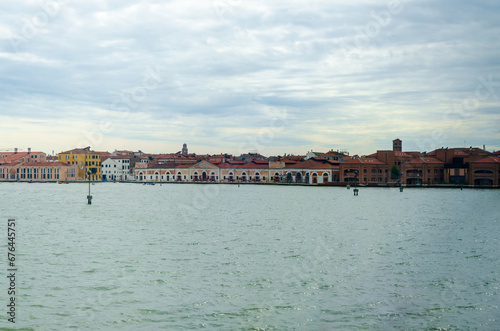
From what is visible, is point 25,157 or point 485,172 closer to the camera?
point 485,172

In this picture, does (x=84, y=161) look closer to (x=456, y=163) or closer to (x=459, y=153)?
(x=456, y=163)

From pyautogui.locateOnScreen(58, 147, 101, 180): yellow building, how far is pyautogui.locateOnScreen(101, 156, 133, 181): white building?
2316 millimetres

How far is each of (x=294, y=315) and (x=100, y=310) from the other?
4.89 metres

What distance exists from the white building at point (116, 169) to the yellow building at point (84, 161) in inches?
91.2

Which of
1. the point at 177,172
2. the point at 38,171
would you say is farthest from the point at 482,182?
the point at 38,171

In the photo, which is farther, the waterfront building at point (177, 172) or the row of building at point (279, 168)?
the waterfront building at point (177, 172)

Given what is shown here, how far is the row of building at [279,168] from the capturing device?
379 ft

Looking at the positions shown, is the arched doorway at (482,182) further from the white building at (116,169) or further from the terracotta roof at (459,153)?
the white building at (116,169)

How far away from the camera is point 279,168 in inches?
5404

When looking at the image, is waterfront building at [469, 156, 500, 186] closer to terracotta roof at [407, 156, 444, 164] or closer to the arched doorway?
the arched doorway

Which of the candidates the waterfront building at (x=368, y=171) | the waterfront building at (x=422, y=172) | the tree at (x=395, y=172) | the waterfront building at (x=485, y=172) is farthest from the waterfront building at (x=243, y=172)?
the waterfront building at (x=485, y=172)

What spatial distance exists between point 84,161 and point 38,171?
13380mm

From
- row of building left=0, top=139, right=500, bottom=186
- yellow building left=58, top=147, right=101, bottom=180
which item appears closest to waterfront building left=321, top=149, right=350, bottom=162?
row of building left=0, top=139, right=500, bottom=186

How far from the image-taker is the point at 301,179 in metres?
132
